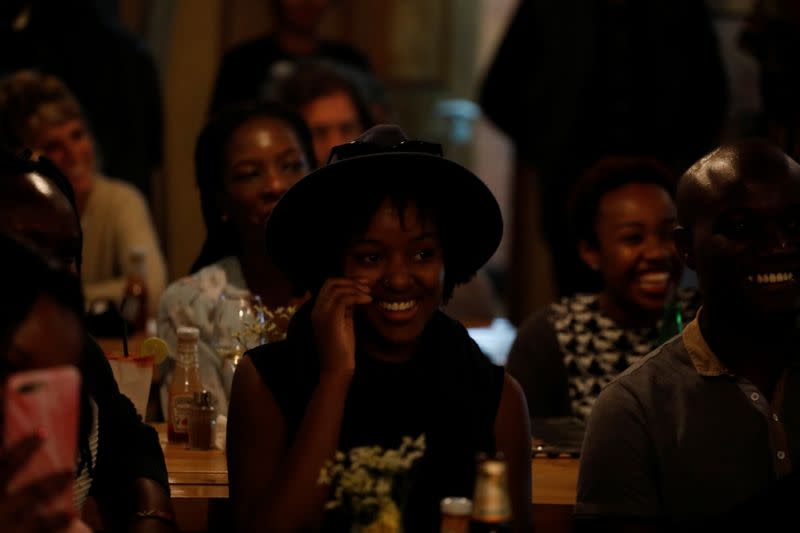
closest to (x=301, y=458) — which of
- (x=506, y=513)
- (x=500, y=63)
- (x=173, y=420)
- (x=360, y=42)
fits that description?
(x=506, y=513)

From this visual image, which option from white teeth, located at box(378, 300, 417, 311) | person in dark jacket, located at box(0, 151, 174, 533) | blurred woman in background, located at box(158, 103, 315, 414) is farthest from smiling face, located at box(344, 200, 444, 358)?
blurred woman in background, located at box(158, 103, 315, 414)

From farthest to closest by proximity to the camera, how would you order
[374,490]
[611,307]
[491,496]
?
[611,307] → [374,490] → [491,496]

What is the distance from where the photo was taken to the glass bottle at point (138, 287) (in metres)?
5.41

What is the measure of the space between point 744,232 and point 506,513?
1.00 meters

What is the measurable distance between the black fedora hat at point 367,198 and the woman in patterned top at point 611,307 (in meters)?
1.16

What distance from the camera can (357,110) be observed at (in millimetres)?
5879

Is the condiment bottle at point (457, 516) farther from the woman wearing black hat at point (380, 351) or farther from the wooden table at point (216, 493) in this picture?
the wooden table at point (216, 493)

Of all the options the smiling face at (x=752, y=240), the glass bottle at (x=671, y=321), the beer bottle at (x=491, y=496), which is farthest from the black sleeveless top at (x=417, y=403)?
the glass bottle at (x=671, y=321)

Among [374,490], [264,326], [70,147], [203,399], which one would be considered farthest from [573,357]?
[70,147]

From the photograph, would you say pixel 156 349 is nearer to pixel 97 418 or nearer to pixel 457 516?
pixel 97 418

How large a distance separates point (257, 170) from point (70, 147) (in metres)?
1.56

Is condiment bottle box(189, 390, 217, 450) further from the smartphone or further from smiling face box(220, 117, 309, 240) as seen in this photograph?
the smartphone

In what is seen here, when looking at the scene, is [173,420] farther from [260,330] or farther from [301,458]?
[301,458]

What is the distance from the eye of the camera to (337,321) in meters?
3.00
